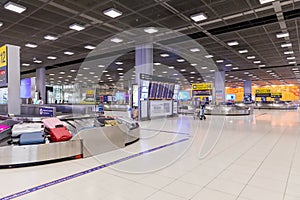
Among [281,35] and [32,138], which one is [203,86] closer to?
Answer: [281,35]

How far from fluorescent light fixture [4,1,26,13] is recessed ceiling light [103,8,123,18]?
2.60 meters

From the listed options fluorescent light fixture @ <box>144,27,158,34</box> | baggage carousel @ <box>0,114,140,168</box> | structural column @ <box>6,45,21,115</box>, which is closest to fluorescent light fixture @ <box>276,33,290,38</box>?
fluorescent light fixture @ <box>144,27,158,34</box>

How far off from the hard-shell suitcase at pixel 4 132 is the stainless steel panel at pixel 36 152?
2.70 ft

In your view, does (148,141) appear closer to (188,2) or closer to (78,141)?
(78,141)

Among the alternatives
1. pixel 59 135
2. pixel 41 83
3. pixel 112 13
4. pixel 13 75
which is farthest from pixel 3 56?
pixel 41 83

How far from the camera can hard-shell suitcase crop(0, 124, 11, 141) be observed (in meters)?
4.47

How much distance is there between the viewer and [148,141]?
616 cm

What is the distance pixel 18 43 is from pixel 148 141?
30.7 ft

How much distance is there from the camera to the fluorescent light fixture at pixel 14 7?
21.3ft

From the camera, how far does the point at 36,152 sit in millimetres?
3955

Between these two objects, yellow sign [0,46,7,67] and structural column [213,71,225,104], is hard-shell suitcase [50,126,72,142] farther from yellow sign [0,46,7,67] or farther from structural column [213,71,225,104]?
structural column [213,71,225,104]

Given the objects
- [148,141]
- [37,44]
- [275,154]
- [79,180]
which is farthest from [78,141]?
[37,44]

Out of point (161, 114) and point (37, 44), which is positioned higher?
point (37, 44)

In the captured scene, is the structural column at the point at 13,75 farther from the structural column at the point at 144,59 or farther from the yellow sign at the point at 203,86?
the yellow sign at the point at 203,86
